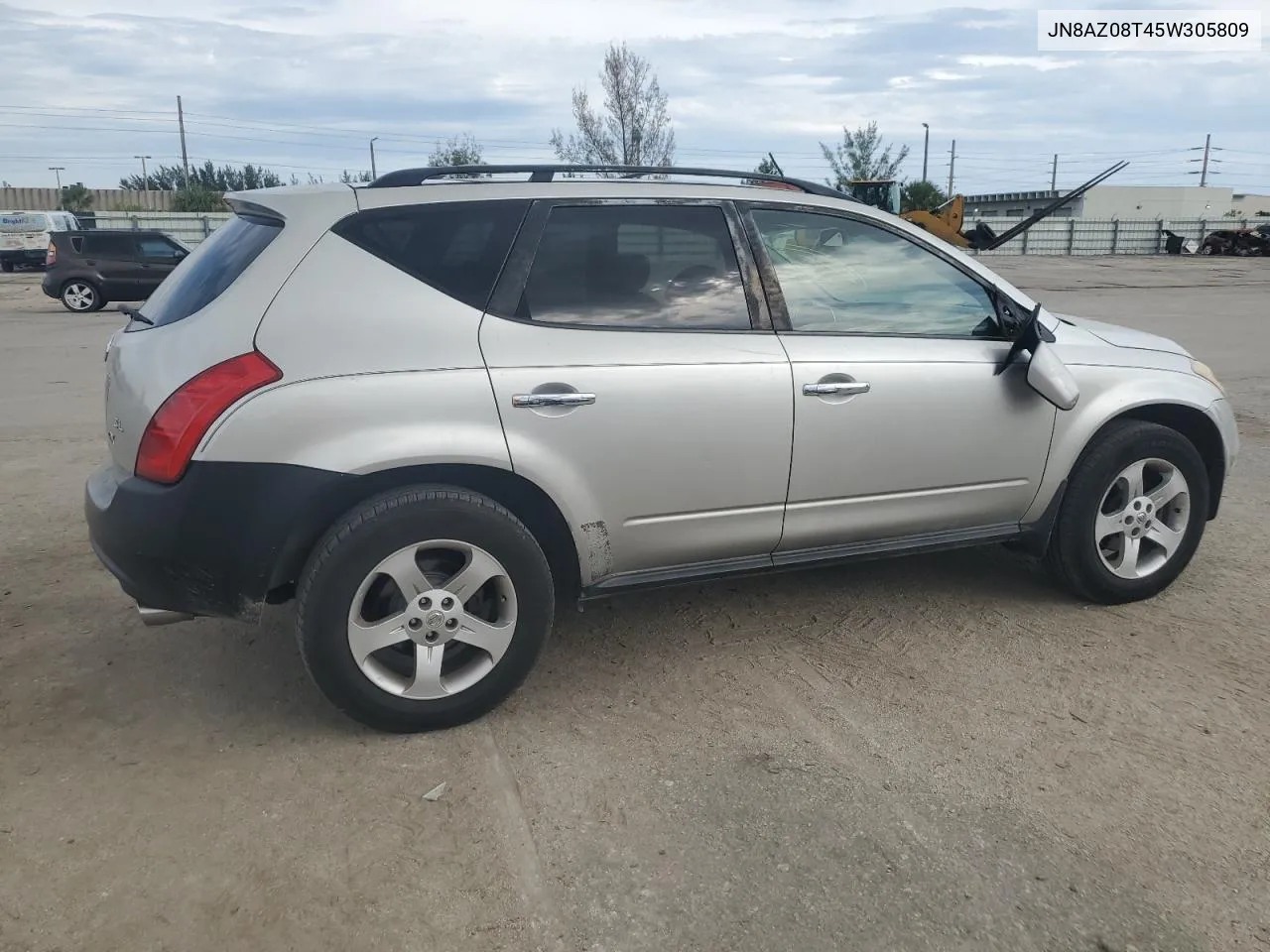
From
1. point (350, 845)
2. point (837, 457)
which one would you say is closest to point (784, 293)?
point (837, 457)

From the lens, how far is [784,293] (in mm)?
3648

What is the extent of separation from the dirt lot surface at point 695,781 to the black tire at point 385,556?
115 millimetres

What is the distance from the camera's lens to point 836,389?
11.7 feet

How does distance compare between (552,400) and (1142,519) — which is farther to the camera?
(1142,519)

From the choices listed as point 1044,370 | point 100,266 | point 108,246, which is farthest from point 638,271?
point 108,246

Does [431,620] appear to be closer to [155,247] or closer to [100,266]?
[100,266]

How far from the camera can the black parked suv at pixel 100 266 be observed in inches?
737

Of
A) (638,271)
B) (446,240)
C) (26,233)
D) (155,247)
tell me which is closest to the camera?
(446,240)

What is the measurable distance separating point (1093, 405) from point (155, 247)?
1925 centimetres

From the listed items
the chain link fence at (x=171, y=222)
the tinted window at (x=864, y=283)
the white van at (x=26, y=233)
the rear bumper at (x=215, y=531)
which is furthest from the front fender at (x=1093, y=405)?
the chain link fence at (x=171, y=222)

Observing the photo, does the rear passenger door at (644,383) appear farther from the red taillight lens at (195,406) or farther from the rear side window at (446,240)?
the red taillight lens at (195,406)

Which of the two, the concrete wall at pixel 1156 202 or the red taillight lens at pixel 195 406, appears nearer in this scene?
the red taillight lens at pixel 195 406

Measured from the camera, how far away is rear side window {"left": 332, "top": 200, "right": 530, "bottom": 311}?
3.20 meters

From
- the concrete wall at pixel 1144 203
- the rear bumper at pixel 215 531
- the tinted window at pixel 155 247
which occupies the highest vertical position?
the concrete wall at pixel 1144 203
